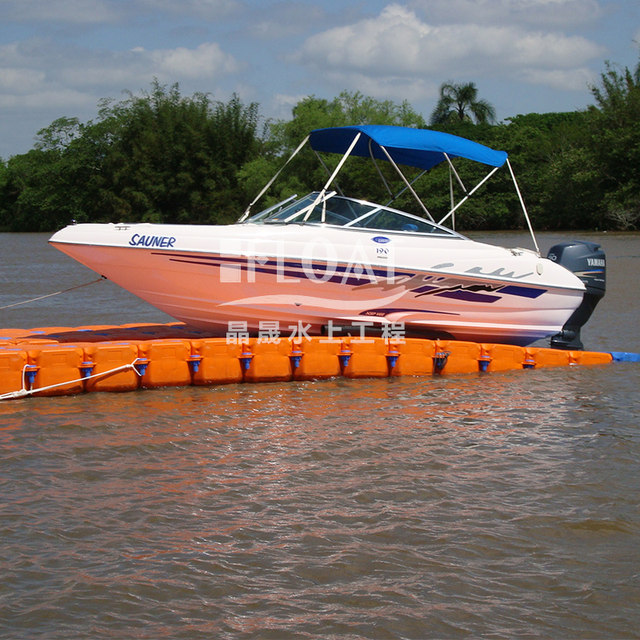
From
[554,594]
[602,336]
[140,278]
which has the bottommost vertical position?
[554,594]

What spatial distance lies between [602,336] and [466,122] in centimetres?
5793

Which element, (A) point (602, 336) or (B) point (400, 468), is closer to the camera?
(B) point (400, 468)

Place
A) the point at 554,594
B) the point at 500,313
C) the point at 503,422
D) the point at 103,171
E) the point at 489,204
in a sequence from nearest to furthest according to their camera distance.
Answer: the point at 554,594 < the point at 503,422 < the point at 500,313 < the point at 489,204 < the point at 103,171

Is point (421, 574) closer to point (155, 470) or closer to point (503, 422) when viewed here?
point (155, 470)

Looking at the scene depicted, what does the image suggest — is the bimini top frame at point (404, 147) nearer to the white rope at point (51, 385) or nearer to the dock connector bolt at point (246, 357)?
the dock connector bolt at point (246, 357)

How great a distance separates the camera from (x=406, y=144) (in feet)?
31.1

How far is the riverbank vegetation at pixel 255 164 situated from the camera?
148 feet

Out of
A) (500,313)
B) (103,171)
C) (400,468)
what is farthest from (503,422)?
(103,171)

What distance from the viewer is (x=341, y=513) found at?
5434 mm

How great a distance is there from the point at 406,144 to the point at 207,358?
10.9 feet

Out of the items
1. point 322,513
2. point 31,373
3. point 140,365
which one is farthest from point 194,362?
point 322,513

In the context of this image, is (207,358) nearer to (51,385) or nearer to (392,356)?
(51,385)

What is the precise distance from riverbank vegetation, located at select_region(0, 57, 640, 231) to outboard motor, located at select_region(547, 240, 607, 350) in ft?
82.8

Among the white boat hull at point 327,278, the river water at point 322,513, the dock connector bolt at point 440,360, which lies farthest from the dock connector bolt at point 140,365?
the dock connector bolt at point 440,360
